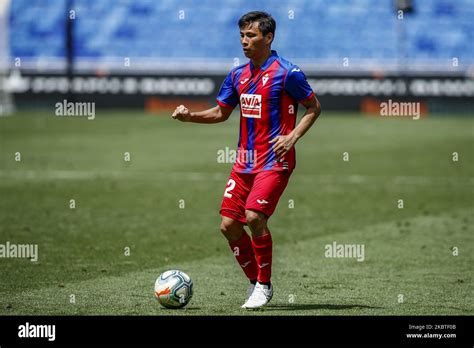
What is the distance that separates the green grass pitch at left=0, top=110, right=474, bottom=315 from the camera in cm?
971

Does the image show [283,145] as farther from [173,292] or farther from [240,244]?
[173,292]

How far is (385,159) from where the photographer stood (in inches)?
1036

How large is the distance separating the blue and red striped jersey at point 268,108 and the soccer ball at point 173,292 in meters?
1.21

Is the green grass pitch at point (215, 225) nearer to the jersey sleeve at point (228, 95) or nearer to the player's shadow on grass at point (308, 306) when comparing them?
the player's shadow on grass at point (308, 306)

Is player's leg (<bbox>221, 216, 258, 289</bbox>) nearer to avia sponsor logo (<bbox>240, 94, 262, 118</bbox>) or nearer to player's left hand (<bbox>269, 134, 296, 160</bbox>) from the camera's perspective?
player's left hand (<bbox>269, 134, 296, 160</bbox>)

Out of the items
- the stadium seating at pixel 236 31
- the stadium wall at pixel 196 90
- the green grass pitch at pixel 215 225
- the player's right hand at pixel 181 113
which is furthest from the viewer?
the stadium seating at pixel 236 31

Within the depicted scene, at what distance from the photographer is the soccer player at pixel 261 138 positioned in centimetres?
907

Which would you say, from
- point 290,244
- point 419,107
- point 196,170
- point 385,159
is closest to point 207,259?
point 290,244

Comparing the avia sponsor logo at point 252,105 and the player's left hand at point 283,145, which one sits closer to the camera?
the player's left hand at point 283,145

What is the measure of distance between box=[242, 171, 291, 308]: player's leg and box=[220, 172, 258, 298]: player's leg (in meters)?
0.17

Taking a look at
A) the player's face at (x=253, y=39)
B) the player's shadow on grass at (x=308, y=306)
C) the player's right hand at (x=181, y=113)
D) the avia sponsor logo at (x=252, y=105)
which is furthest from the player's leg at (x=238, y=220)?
the player's face at (x=253, y=39)

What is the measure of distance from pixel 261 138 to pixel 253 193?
538mm
